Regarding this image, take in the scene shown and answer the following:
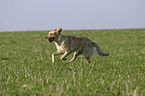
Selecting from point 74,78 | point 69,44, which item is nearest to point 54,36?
point 69,44

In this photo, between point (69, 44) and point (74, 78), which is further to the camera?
point (69, 44)

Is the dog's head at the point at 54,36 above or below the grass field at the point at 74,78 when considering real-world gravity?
above

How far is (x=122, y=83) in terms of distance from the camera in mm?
3635

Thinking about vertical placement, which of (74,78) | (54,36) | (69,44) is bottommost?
(74,78)

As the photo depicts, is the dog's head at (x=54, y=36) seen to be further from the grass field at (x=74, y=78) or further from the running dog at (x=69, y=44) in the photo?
the grass field at (x=74, y=78)

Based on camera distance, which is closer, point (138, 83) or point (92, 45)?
point (138, 83)

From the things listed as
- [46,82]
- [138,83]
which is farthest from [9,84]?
[138,83]

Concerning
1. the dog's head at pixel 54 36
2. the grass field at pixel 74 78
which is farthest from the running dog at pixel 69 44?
the grass field at pixel 74 78

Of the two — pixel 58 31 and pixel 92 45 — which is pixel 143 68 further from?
pixel 58 31

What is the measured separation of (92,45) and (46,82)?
2991 mm

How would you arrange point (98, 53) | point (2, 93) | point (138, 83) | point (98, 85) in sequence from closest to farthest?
1. point (2, 93)
2. point (98, 85)
3. point (138, 83)
4. point (98, 53)

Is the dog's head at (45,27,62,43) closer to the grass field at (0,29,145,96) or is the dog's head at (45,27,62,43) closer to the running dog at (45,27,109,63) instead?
the running dog at (45,27,109,63)

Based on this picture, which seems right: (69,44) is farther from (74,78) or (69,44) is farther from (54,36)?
(74,78)

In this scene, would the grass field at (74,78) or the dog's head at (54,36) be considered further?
the dog's head at (54,36)
